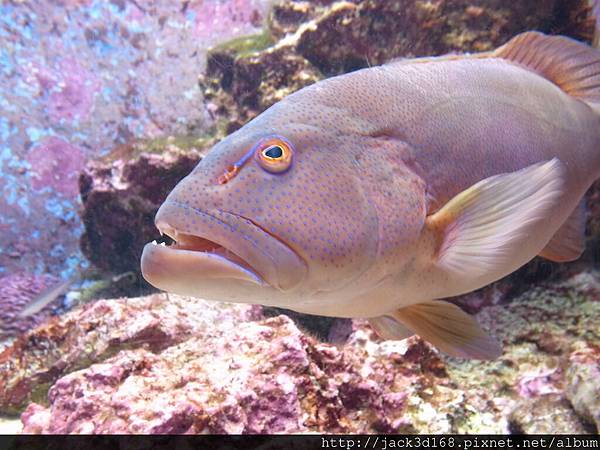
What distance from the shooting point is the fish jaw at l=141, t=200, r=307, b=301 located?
4.99 feet

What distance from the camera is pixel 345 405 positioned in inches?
94.9

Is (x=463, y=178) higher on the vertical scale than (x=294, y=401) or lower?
higher

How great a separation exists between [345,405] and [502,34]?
396 cm

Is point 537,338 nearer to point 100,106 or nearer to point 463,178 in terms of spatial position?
point 463,178

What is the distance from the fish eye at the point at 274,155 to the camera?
5.76 feet

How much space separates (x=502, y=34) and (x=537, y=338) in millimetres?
2979

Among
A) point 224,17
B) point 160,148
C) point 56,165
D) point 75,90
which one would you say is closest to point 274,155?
point 160,148

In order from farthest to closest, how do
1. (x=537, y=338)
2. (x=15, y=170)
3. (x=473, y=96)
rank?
(x=15, y=170) → (x=537, y=338) → (x=473, y=96)

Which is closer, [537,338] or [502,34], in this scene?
[537,338]

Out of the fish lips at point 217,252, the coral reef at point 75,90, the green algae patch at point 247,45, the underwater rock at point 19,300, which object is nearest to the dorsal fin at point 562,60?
the fish lips at point 217,252

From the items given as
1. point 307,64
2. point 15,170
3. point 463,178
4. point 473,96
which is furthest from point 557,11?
point 15,170

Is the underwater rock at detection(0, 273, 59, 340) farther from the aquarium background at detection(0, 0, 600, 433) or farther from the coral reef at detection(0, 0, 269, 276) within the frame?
the coral reef at detection(0, 0, 269, 276)

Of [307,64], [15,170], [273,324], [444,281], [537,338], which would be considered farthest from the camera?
[15,170]

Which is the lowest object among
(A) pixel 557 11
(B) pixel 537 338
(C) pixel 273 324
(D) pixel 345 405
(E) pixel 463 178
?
(B) pixel 537 338
